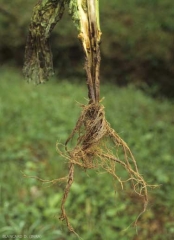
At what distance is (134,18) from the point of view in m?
6.28

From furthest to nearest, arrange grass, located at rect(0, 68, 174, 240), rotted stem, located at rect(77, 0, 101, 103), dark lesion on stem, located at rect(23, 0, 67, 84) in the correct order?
grass, located at rect(0, 68, 174, 240)
dark lesion on stem, located at rect(23, 0, 67, 84)
rotted stem, located at rect(77, 0, 101, 103)

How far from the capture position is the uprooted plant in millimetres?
1133

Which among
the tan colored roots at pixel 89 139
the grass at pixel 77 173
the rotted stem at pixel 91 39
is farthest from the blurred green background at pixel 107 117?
the rotted stem at pixel 91 39

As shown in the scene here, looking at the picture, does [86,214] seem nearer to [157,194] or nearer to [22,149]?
[157,194]

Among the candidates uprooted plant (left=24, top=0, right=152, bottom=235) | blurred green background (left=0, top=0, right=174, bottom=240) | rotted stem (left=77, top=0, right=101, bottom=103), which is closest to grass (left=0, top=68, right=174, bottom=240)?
blurred green background (left=0, top=0, right=174, bottom=240)

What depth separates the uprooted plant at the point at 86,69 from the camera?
1.13m

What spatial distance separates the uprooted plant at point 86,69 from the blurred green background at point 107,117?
0.35 metres

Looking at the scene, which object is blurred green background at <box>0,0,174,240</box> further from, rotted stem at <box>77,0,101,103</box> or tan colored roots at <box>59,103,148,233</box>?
rotted stem at <box>77,0,101,103</box>

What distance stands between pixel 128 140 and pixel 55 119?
0.83 metres

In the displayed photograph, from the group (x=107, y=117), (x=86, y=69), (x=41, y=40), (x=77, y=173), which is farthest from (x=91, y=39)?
(x=107, y=117)

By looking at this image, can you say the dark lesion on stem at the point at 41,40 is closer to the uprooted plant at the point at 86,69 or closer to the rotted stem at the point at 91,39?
the uprooted plant at the point at 86,69

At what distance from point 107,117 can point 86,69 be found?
409cm

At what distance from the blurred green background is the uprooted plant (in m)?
0.35

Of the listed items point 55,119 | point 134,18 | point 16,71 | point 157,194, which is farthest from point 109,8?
point 157,194
